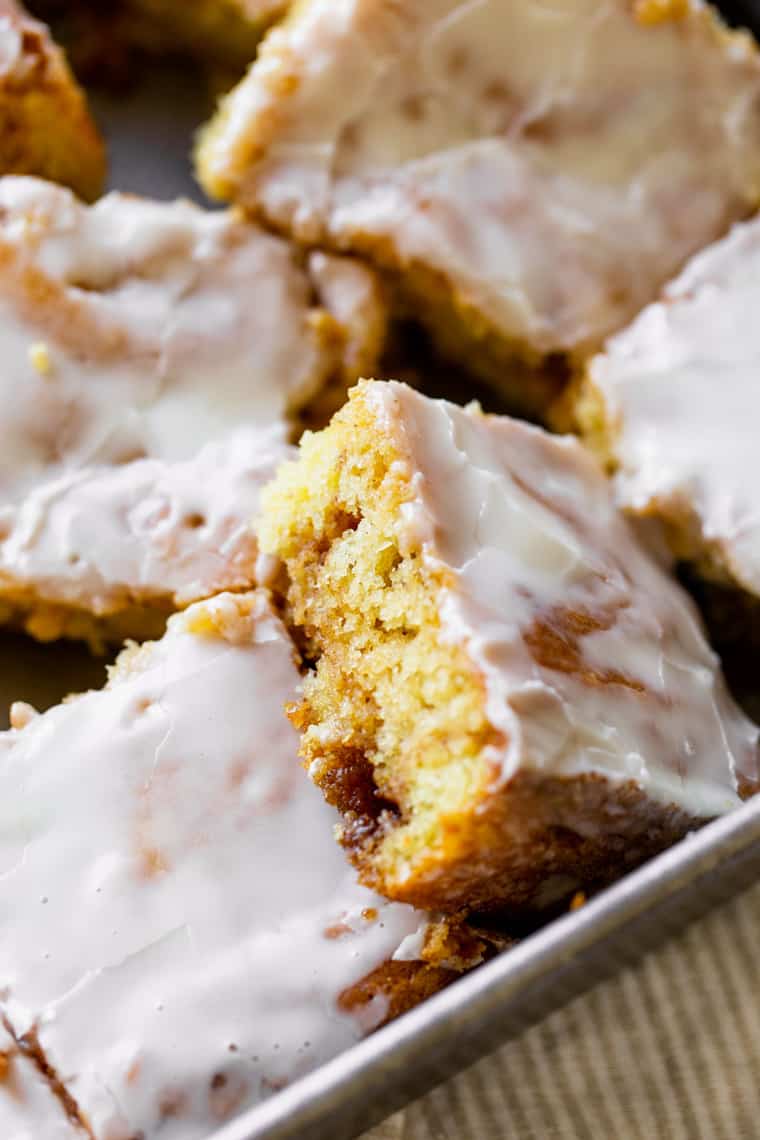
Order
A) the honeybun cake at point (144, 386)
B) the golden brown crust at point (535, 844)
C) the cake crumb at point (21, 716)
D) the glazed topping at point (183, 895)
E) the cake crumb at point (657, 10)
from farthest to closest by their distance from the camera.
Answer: the cake crumb at point (657, 10)
the honeybun cake at point (144, 386)
the cake crumb at point (21, 716)
the glazed topping at point (183, 895)
the golden brown crust at point (535, 844)

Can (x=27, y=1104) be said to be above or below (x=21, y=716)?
below

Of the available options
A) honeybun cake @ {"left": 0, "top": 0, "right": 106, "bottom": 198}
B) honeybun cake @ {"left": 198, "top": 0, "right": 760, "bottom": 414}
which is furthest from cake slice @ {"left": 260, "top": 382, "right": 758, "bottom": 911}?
honeybun cake @ {"left": 0, "top": 0, "right": 106, "bottom": 198}

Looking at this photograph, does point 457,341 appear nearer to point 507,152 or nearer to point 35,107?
point 507,152

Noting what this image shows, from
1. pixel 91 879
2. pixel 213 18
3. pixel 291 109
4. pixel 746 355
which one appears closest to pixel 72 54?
pixel 213 18

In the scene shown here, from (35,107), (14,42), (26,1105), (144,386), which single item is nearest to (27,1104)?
(26,1105)

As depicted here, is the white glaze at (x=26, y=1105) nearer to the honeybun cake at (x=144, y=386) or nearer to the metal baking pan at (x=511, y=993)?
the metal baking pan at (x=511, y=993)

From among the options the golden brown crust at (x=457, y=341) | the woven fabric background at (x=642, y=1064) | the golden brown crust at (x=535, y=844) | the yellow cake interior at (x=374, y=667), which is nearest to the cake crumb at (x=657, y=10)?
the golden brown crust at (x=457, y=341)

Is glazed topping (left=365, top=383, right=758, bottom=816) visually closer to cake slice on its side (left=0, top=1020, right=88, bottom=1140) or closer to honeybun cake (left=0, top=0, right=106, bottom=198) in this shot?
cake slice on its side (left=0, top=1020, right=88, bottom=1140)
